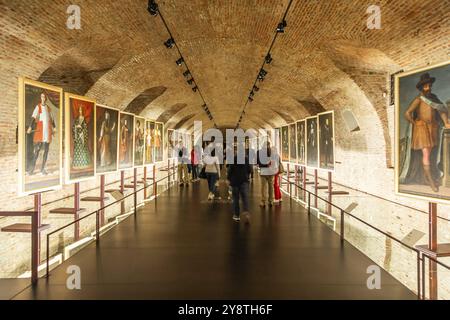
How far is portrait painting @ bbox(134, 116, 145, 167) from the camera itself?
459 inches

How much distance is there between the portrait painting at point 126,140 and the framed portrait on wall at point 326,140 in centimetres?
628

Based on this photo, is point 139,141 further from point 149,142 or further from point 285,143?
point 285,143

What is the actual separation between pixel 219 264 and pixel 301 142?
30.3 feet

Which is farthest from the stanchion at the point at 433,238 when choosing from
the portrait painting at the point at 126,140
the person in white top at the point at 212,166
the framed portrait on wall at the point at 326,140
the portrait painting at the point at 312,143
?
the portrait painting at the point at 126,140

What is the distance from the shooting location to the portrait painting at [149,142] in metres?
12.9

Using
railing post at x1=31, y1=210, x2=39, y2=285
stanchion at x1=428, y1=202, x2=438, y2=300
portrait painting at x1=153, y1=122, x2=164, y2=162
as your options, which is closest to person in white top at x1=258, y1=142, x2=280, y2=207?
stanchion at x1=428, y1=202, x2=438, y2=300

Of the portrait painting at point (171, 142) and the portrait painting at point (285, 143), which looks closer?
the portrait painting at point (285, 143)

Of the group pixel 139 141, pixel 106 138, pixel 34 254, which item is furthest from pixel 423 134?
pixel 139 141

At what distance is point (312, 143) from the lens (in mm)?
11648

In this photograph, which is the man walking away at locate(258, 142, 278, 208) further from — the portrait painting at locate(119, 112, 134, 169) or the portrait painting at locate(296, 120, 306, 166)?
the portrait painting at locate(119, 112, 134, 169)

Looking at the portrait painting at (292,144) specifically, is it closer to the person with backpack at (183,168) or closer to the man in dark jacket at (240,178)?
the person with backpack at (183,168)

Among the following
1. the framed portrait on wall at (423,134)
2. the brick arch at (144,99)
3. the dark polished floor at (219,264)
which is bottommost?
the dark polished floor at (219,264)

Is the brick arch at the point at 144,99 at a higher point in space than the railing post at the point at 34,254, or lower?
higher

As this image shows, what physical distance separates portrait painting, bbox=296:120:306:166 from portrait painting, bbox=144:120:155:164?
6.13 metres
